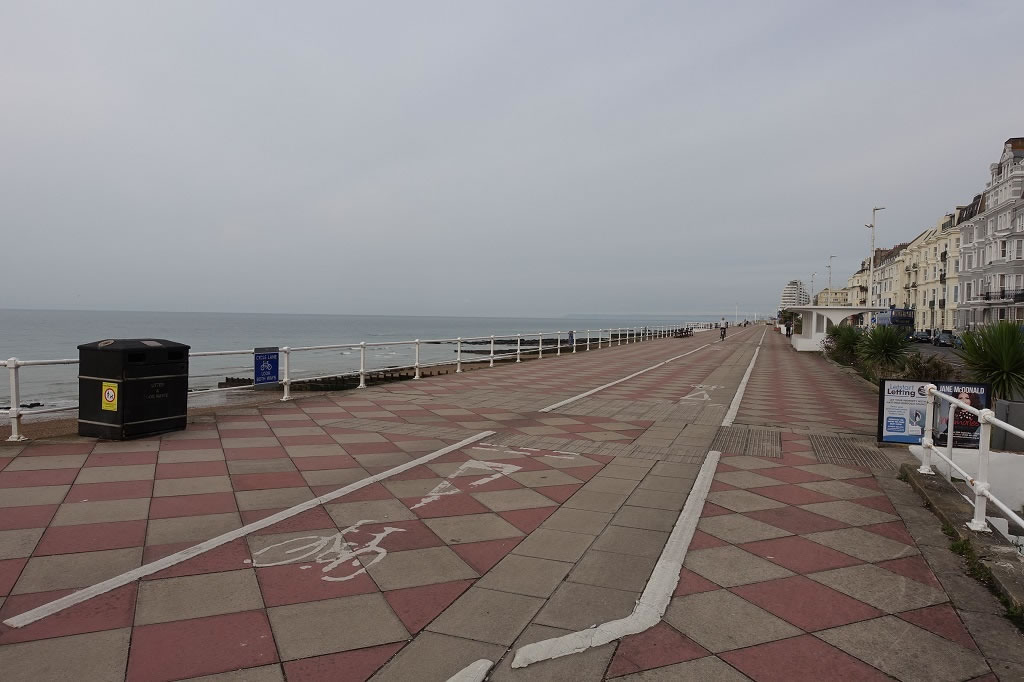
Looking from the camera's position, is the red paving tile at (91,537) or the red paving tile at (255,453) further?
the red paving tile at (255,453)

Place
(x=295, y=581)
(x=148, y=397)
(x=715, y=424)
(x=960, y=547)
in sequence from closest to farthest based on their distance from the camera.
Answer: (x=295, y=581) → (x=960, y=547) → (x=148, y=397) → (x=715, y=424)

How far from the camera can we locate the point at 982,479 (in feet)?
13.4

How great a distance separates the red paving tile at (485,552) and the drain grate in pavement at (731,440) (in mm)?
3911

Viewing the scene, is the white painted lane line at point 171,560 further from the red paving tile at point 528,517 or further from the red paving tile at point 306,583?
the red paving tile at point 528,517

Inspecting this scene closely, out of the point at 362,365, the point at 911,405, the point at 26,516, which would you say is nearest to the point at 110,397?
the point at 26,516

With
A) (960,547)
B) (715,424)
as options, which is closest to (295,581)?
(960,547)

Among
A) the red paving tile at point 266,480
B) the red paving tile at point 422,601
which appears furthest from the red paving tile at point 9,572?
the red paving tile at point 422,601

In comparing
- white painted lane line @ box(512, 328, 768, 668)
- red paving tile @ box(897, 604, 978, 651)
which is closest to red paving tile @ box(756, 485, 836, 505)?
white painted lane line @ box(512, 328, 768, 668)

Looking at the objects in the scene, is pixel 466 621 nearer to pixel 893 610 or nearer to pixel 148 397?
pixel 893 610

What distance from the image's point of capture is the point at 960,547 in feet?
13.0

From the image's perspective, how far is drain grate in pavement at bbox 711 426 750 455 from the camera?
23.6 ft

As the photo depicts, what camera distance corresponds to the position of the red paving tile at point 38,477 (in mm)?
5156

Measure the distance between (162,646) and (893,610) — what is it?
3687 mm

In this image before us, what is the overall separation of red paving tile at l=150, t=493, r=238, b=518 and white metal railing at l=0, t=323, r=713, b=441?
292cm
